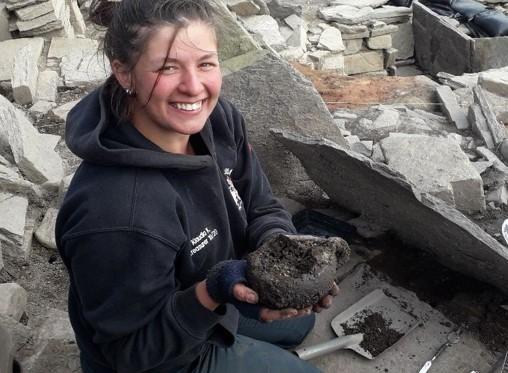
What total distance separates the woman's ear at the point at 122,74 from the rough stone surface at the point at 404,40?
985 centimetres

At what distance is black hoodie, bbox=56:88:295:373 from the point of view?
190cm

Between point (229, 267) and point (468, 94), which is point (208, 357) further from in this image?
point (468, 94)

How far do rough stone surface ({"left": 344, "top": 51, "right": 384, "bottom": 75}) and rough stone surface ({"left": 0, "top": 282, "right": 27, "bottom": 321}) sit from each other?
26.0 ft

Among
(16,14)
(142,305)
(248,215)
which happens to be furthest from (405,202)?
(16,14)

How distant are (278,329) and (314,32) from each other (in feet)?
24.7

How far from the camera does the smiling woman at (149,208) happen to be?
6.25 ft

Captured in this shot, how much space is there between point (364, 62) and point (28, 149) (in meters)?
7.28

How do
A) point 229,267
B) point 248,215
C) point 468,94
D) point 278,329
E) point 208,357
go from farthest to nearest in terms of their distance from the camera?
point 468,94 < point 278,329 < point 248,215 < point 208,357 < point 229,267

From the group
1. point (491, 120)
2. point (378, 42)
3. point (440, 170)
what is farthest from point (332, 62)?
point (440, 170)

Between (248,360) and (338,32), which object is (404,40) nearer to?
(338,32)

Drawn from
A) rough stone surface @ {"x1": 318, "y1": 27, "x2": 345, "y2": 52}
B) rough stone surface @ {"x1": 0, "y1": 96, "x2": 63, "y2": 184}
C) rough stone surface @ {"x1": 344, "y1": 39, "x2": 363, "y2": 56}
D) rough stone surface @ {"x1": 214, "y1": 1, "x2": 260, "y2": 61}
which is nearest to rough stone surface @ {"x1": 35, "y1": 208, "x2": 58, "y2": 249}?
rough stone surface @ {"x1": 0, "y1": 96, "x2": 63, "y2": 184}

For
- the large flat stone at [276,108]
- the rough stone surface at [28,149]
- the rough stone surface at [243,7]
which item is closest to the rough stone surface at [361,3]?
the rough stone surface at [243,7]

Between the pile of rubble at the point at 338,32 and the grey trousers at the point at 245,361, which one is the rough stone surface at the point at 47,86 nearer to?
the pile of rubble at the point at 338,32

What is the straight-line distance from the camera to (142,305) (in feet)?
6.46
